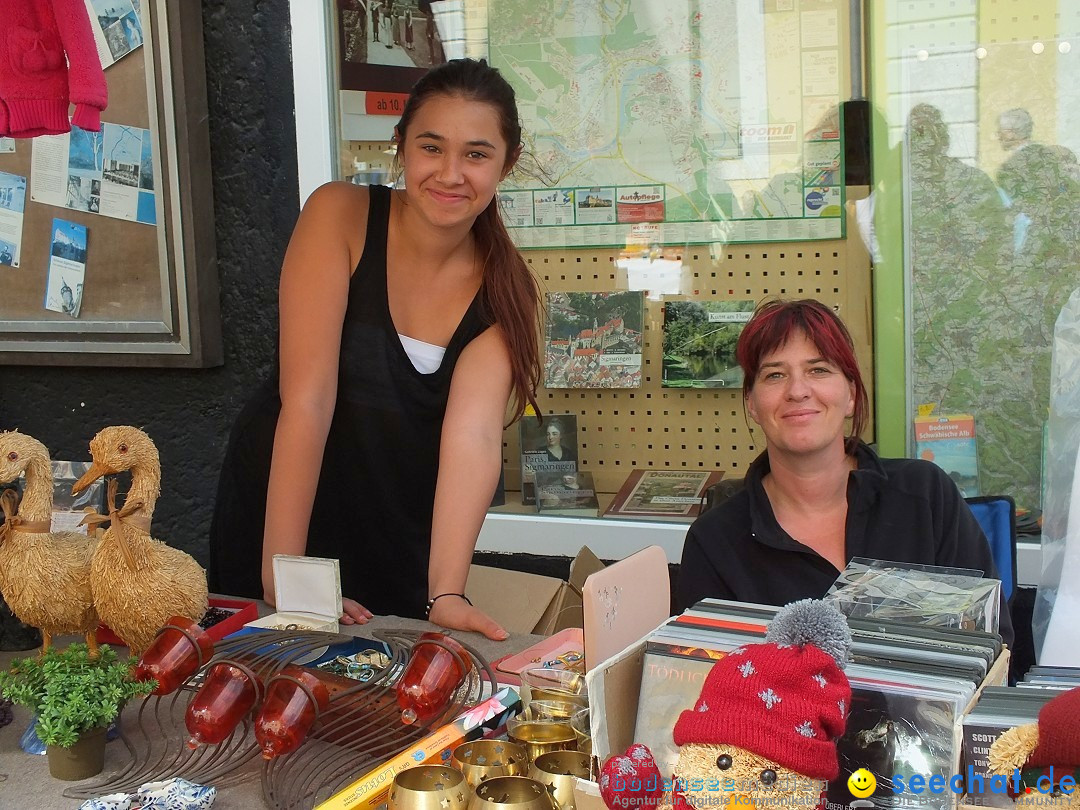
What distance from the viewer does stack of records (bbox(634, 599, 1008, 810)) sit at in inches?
32.8

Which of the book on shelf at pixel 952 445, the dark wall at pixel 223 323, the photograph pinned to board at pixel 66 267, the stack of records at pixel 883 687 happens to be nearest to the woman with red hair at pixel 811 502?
the stack of records at pixel 883 687

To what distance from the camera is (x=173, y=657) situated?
1240 millimetres

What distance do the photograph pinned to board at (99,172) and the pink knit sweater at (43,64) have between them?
3.96 ft

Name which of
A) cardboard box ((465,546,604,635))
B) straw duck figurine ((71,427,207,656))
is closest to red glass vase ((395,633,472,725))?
straw duck figurine ((71,427,207,656))

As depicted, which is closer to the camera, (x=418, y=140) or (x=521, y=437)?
(x=418, y=140)

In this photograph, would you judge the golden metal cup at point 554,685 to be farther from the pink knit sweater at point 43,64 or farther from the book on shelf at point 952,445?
the book on shelf at point 952,445

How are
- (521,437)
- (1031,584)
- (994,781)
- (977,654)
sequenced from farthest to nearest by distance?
(521,437) < (1031,584) < (977,654) < (994,781)

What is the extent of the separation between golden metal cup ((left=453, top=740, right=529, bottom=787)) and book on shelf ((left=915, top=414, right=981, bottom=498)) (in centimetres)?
232

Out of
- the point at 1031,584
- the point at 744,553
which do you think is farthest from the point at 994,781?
the point at 1031,584

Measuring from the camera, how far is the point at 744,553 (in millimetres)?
1764

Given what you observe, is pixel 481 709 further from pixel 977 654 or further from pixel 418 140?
pixel 418 140

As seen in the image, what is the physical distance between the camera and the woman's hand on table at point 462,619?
1.64 m

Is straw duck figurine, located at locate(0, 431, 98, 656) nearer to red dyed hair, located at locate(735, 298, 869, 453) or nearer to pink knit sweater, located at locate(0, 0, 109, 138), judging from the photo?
pink knit sweater, located at locate(0, 0, 109, 138)

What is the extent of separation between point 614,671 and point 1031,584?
232 centimetres
